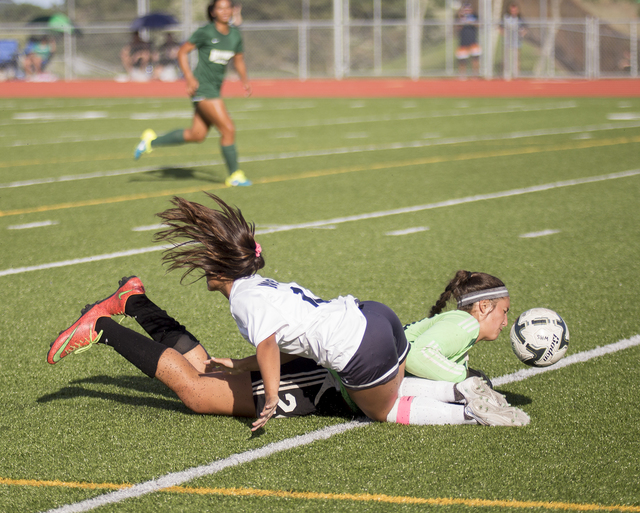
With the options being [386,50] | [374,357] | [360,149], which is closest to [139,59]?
[386,50]

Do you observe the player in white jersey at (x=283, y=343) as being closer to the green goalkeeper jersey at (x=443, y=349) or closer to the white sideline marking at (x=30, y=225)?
the green goalkeeper jersey at (x=443, y=349)

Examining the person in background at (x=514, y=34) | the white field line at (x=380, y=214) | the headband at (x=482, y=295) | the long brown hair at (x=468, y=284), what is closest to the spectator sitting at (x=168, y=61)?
the person in background at (x=514, y=34)

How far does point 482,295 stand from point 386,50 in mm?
28795

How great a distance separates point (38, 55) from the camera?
33094mm

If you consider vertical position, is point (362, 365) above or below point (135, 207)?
above

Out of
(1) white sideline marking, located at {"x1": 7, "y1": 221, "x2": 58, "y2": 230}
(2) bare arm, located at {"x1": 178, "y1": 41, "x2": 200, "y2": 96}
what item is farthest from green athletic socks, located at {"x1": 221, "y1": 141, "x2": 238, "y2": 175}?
(1) white sideline marking, located at {"x1": 7, "y1": 221, "x2": 58, "y2": 230}

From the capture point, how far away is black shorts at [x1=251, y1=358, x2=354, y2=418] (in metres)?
3.92

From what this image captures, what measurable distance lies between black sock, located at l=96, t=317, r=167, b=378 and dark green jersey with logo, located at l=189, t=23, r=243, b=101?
7.13m

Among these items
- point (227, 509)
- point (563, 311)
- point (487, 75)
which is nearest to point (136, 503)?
point (227, 509)

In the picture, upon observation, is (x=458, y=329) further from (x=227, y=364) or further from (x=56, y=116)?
(x=56, y=116)

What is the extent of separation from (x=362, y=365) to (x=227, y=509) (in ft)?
2.77

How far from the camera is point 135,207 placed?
966 centimetres

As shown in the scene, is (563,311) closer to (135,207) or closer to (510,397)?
(510,397)

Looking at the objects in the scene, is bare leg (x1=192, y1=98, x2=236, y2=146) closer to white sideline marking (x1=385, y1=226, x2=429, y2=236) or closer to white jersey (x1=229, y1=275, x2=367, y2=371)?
white sideline marking (x1=385, y1=226, x2=429, y2=236)
